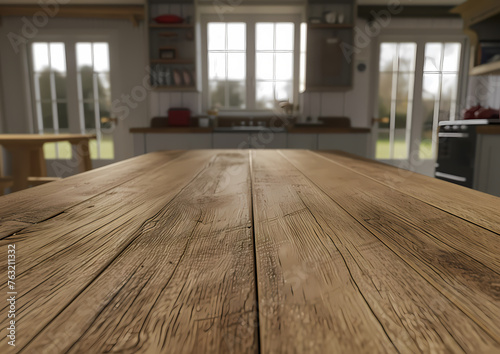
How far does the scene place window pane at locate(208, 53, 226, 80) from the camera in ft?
14.1

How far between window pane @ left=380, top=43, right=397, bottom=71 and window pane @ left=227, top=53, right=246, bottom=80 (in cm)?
181

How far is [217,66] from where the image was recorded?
4.33 meters

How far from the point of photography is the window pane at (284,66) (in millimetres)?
4336

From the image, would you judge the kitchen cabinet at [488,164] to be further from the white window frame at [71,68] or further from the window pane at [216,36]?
the white window frame at [71,68]

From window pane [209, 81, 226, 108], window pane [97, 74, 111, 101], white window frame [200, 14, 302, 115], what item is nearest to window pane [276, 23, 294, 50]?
white window frame [200, 14, 302, 115]

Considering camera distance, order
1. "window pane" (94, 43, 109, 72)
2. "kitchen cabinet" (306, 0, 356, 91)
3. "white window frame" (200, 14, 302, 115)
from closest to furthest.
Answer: "kitchen cabinet" (306, 0, 356, 91)
"white window frame" (200, 14, 302, 115)
"window pane" (94, 43, 109, 72)

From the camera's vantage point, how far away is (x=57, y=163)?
4.70 m

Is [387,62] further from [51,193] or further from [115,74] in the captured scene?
[51,193]

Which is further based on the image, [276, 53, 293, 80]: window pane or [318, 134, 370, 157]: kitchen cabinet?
[276, 53, 293, 80]: window pane

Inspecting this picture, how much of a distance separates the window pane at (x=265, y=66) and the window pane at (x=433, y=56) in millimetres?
2047

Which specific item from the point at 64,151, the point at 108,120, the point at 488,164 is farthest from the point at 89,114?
the point at 488,164

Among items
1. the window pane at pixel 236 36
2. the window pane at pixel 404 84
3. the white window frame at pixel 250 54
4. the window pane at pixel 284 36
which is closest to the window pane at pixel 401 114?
the window pane at pixel 404 84

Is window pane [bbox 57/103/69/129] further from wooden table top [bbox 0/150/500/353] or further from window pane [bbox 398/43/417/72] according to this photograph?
window pane [bbox 398/43/417/72]

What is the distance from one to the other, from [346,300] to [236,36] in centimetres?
443
